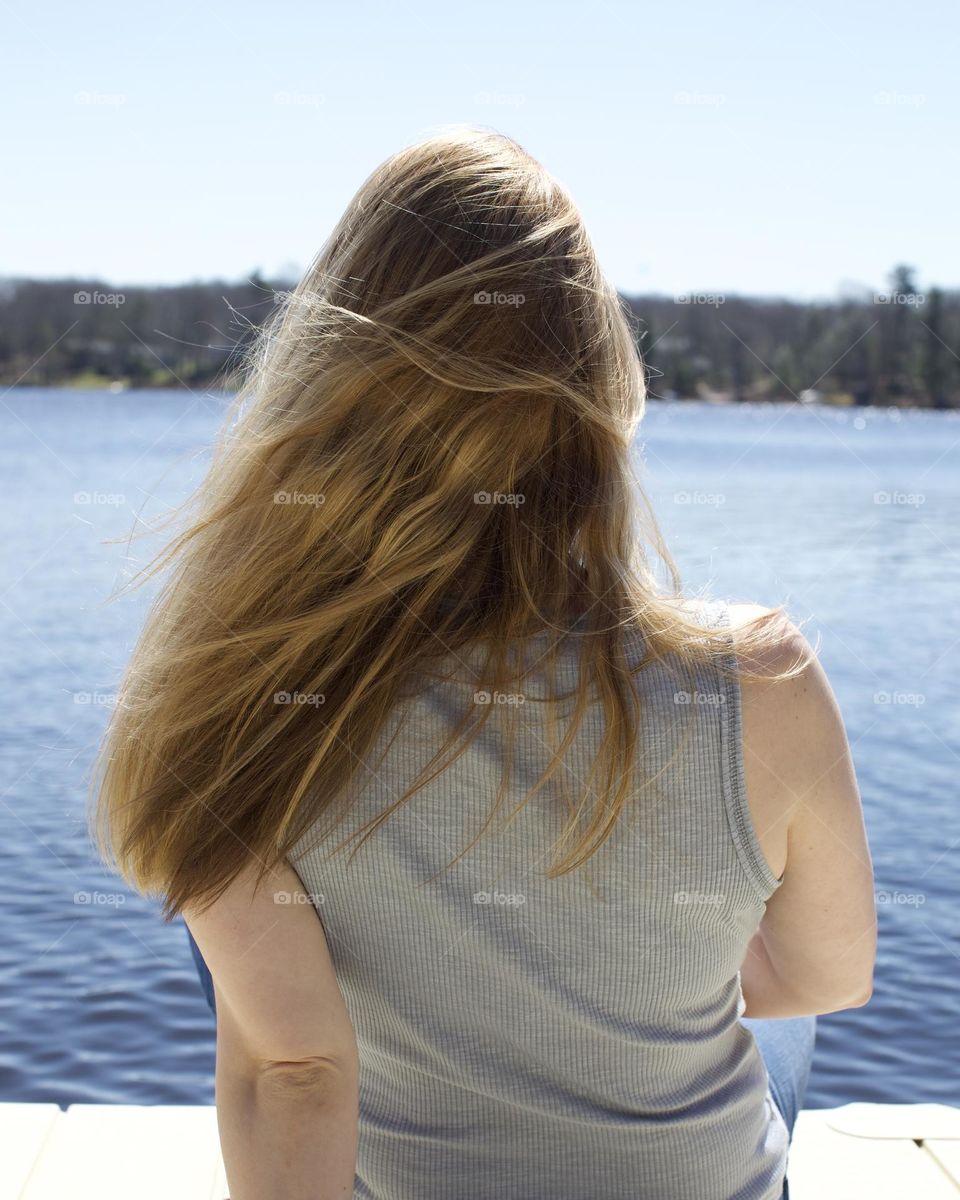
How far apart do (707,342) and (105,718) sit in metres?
29.3

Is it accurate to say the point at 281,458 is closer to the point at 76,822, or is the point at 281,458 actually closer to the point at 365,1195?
the point at 365,1195

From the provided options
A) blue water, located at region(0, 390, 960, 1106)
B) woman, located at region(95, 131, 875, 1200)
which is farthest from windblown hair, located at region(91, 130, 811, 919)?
blue water, located at region(0, 390, 960, 1106)

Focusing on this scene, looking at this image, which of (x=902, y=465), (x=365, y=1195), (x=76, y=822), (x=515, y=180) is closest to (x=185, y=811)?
(x=365, y=1195)

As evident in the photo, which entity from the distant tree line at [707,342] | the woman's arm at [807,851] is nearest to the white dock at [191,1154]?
the woman's arm at [807,851]

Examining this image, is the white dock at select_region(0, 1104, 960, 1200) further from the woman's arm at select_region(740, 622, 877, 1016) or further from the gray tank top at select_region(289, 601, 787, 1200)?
the gray tank top at select_region(289, 601, 787, 1200)

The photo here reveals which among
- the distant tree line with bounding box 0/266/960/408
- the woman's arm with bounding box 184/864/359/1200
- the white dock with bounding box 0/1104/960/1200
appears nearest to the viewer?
the woman's arm with bounding box 184/864/359/1200

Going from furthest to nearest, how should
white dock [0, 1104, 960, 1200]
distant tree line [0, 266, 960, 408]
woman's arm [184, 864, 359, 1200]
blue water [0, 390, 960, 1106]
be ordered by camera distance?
1. distant tree line [0, 266, 960, 408]
2. blue water [0, 390, 960, 1106]
3. white dock [0, 1104, 960, 1200]
4. woman's arm [184, 864, 359, 1200]

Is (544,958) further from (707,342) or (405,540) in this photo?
(707,342)

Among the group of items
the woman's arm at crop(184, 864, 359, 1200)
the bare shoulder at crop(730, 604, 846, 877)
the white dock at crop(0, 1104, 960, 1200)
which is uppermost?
the bare shoulder at crop(730, 604, 846, 877)

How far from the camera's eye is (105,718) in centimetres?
521

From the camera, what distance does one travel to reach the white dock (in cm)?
180

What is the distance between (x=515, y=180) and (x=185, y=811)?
531 millimetres

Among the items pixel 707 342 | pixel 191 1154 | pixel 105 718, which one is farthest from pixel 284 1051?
pixel 707 342

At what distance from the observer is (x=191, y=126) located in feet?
51.9
